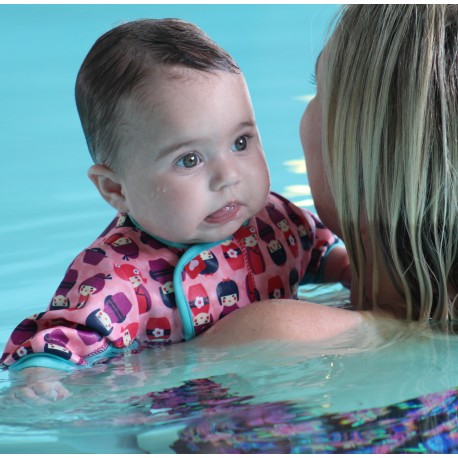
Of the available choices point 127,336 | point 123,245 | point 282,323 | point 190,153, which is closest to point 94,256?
point 123,245

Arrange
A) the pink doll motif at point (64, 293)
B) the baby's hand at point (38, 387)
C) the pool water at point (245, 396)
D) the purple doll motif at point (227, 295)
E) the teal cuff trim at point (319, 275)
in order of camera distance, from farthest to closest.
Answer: the teal cuff trim at point (319, 275) → the purple doll motif at point (227, 295) → the pink doll motif at point (64, 293) → the baby's hand at point (38, 387) → the pool water at point (245, 396)

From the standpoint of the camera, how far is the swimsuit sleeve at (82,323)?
1.82m

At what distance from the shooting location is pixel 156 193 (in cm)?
190

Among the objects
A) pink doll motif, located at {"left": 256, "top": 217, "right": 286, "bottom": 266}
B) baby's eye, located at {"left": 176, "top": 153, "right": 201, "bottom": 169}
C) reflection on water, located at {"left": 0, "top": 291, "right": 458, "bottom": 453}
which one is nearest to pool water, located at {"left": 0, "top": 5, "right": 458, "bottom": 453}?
reflection on water, located at {"left": 0, "top": 291, "right": 458, "bottom": 453}

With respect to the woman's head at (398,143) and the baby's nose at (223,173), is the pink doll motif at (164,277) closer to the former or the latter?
the baby's nose at (223,173)

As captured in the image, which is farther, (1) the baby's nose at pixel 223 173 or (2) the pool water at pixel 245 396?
(1) the baby's nose at pixel 223 173

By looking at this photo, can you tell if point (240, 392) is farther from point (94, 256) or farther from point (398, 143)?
point (398, 143)

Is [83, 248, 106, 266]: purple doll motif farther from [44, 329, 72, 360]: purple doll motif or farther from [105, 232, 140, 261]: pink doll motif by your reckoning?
[44, 329, 72, 360]: purple doll motif

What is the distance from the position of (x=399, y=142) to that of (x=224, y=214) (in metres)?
0.35

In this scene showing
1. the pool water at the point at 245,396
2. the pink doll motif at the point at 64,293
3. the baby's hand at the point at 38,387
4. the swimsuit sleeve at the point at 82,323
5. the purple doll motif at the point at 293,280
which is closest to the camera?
the pool water at the point at 245,396

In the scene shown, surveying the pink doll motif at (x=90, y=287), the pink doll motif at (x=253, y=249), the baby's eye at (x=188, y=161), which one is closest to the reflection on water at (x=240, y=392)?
the pink doll motif at (x=90, y=287)

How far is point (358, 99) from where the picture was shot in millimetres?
1943

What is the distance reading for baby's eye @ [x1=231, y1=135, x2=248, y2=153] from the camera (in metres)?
1.93

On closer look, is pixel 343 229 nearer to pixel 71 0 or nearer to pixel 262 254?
pixel 262 254
